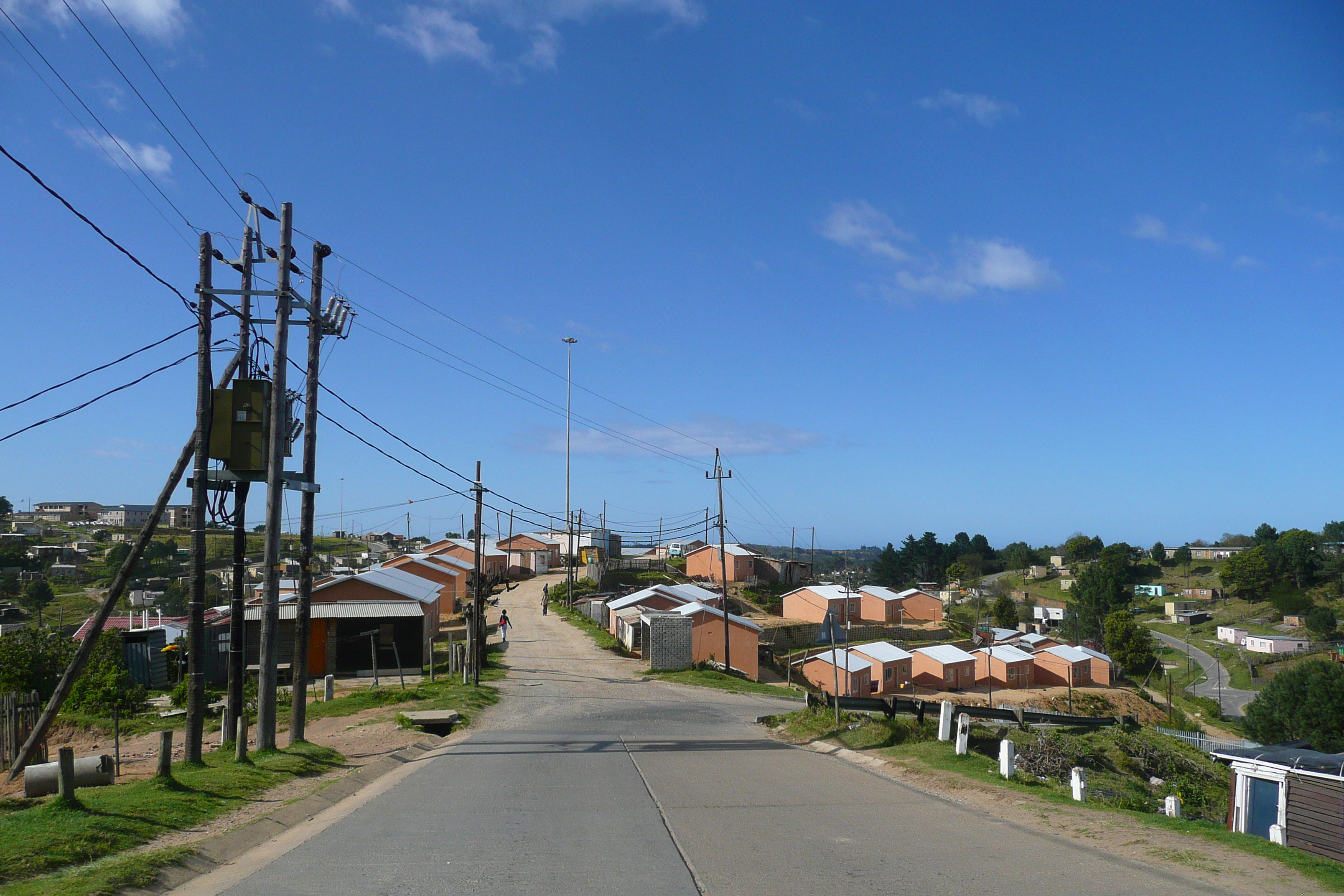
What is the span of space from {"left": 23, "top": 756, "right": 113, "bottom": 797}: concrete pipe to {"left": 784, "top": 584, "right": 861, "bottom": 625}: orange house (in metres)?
53.9

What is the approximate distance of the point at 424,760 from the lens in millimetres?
14922

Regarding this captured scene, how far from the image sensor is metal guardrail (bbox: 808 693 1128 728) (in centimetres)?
1769

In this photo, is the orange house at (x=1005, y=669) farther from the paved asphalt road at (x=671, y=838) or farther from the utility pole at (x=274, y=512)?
the utility pole at (x=274, y=512)

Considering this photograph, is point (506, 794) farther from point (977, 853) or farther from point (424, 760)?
point (977, 853)

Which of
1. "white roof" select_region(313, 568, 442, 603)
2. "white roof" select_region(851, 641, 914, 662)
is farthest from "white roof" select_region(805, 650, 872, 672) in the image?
"white roof" select_region(313, 568, 442, 603)

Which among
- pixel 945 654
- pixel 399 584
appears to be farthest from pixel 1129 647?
pixel 399 584

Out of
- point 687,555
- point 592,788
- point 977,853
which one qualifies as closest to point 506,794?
point 592,788

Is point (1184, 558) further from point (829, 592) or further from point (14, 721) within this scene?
point (14, 721)

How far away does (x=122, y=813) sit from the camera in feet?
29.1

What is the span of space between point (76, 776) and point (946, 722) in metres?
13.2

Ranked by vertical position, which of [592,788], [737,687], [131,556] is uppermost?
[131,556]

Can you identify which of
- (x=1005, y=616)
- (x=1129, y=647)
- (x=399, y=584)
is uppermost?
(x=399, y=584)

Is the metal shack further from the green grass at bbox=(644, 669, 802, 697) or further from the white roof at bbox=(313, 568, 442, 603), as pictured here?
the white roof at bbox=(313, 568, 442, 603)

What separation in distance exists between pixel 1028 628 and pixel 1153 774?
81866 millimetres
